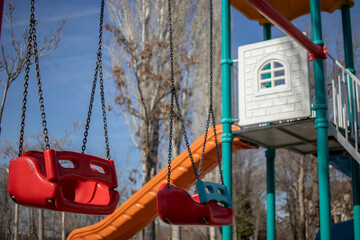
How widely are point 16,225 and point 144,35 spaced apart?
266 inches

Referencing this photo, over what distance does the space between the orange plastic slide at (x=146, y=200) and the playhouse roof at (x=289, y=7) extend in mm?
2341

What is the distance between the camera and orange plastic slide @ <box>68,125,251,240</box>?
827 cm

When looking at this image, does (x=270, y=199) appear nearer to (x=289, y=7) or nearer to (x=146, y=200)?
(x=146, y=200)

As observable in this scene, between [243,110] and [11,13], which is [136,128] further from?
[243,110]

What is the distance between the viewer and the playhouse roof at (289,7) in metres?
8.20

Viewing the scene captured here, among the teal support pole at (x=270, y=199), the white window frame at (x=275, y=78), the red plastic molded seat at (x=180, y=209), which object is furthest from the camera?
the teal support pole at (x=270, y=199)

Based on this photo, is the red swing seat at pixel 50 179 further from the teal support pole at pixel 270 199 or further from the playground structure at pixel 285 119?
the teal support pole at pixel 270 199

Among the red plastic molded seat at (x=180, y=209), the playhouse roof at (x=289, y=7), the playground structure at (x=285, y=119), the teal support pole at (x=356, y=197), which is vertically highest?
the playhouse roof at (x=289, y=7)

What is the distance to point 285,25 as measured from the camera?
5.47 meters

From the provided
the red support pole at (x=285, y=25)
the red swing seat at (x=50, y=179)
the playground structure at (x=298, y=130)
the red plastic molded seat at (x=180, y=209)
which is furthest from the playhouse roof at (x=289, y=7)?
the red swing seat at (x=50, y=179)

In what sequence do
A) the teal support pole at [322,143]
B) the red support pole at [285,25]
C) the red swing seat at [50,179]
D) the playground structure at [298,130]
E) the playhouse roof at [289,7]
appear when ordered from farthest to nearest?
the playhouse roof at [289,7], the playground structure at [298,130], the teal support pole at [322,143], the red support pole at [285,25], the red swing seat at [50,179]

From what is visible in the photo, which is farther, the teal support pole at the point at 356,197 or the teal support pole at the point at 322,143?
the teal support pole at the point at 356,197

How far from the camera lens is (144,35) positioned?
13.1 meters

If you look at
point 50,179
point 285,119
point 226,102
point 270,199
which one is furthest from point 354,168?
point 50,179
